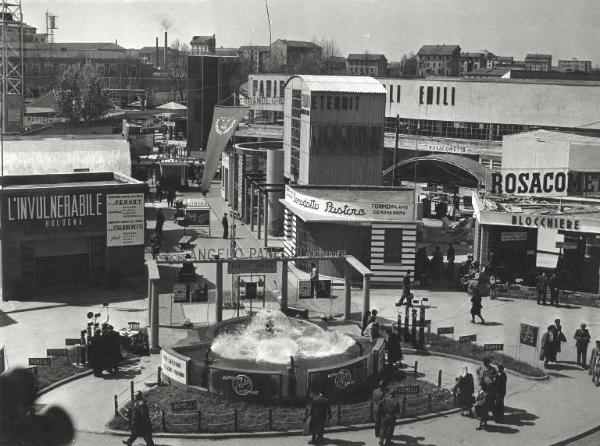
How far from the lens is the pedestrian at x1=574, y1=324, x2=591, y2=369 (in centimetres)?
2183

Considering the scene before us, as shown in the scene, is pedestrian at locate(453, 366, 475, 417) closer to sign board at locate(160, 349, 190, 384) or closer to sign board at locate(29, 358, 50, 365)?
sign board at locate(160, 349, 190, 384)

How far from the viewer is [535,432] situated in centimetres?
1750

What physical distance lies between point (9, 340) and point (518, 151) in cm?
2393

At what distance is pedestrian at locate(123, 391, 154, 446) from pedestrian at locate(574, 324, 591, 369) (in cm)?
1145

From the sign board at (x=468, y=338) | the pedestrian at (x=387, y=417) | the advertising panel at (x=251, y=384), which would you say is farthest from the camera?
the sign board at (x=468, y=338)

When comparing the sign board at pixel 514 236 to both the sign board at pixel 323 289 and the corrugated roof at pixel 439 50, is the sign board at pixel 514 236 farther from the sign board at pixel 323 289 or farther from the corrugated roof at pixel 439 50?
the corrugated roof at pixel 439 50

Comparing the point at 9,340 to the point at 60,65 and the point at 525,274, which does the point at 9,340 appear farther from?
the point at 60,65

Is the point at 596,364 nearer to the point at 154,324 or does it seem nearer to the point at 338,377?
the point at 338,377

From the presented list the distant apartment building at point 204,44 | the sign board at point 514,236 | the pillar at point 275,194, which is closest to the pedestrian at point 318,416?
the sign board at point 514,236

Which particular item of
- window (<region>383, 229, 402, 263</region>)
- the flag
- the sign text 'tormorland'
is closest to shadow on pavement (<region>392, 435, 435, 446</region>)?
window (<region>383, 229, 402, 263</region>)

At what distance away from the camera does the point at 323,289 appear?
28.9m

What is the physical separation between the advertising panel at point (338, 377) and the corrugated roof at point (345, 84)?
20112 mm

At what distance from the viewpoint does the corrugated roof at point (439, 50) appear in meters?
170

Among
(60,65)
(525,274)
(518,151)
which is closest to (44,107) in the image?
(60,65)
